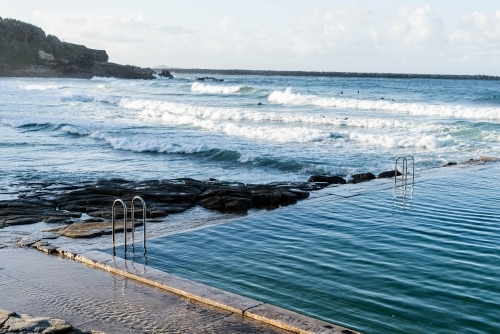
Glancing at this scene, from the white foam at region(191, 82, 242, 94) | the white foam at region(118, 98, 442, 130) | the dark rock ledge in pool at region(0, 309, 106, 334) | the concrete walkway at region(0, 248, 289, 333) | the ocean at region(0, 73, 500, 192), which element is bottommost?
the ocean at region(0, 73, 500, 192)

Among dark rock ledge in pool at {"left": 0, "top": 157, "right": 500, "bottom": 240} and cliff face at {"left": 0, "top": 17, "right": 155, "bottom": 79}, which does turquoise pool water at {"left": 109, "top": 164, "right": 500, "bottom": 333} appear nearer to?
dark rock ledge in pool at {"left": 0, "top": 157, "right": 500, "bottom": 240}

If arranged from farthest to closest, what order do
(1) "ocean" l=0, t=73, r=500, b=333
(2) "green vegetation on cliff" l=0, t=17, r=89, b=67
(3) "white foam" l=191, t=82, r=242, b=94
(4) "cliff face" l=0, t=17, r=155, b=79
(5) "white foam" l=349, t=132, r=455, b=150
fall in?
(2) "green vegetation on cliff" l=0, t=17, r=89, b=67 < (4) "cliff face" l=0, t=17, r=155, b=79 < (3) "white foam" l=191, t=82, r=242, b=94 < (5) "white foam" l=349, t=132, r=455, b=150 < (1) "ocean" l=0, t=73, r=500, b=333

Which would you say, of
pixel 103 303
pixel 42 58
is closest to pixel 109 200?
pixel 103 303

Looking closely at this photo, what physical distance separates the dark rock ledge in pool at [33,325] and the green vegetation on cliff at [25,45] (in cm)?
10945

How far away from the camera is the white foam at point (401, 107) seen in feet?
139

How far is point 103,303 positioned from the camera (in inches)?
259

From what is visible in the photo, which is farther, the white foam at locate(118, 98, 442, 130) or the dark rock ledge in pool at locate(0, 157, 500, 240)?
the white foam at locate(118, 98, 442, 130)

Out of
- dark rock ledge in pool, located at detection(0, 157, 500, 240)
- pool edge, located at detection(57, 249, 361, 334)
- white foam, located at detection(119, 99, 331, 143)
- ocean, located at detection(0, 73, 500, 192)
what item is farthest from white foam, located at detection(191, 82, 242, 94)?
pool edge, located at detection(57, 249, 361, 334)

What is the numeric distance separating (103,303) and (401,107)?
140ft

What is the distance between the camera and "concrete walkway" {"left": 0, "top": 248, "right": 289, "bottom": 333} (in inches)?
234

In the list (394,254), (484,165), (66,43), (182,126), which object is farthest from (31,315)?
(66,43)

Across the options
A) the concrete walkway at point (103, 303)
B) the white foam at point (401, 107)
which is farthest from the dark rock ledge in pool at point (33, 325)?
the white foam at point (401, 107)

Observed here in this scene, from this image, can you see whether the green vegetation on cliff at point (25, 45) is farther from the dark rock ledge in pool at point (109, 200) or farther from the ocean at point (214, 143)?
the dark rock ledge in pool at point (109, 200)

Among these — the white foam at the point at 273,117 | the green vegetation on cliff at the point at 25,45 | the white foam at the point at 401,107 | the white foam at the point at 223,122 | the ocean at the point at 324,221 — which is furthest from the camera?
the green vegetation on cliff at the point at 25,45
